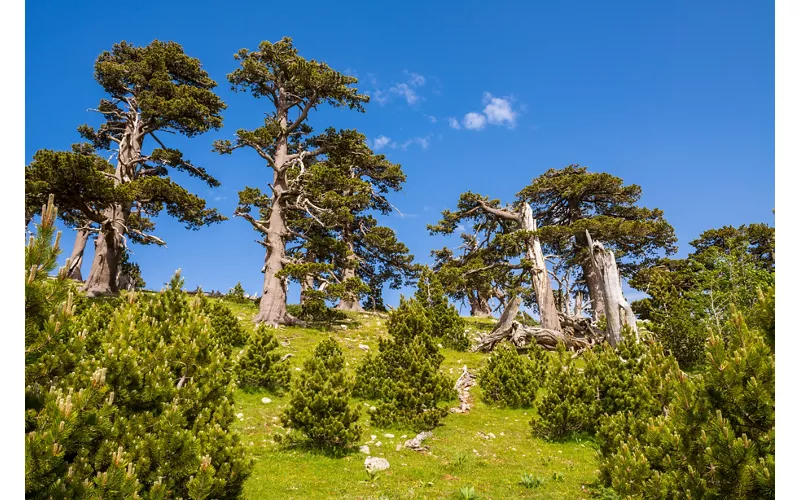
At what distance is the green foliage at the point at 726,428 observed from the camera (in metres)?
4.62

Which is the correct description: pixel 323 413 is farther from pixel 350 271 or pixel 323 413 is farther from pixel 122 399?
pixel 350 271

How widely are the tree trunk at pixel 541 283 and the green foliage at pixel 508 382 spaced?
10835mm

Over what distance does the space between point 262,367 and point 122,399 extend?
8.87 metres

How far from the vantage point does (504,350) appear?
1708 cm

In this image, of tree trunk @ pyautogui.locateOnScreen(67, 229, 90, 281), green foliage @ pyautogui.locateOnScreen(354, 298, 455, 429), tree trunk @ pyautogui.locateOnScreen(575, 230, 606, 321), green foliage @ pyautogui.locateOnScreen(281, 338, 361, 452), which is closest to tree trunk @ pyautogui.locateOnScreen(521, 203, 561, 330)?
tree trunk @ pyautogui.locateOnScreen(575, 230, 606, 321)

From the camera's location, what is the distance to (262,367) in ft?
48.6

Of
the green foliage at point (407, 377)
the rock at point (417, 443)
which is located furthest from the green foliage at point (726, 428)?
the green foliage at point (407, 377)

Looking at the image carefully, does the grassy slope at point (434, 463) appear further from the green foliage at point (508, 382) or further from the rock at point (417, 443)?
the green foliage at point (508, 382)

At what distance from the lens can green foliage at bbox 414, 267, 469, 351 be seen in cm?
2227

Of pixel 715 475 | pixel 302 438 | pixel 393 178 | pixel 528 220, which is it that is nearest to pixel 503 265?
pixel 528 220

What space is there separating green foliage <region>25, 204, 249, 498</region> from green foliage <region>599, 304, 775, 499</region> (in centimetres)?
657

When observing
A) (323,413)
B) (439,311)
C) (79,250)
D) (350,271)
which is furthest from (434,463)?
(79,250)
